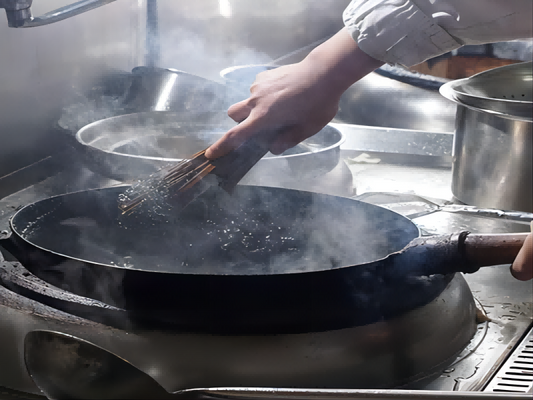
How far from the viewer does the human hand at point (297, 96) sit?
0.89 meters

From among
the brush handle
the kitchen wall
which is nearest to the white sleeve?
the brush handle

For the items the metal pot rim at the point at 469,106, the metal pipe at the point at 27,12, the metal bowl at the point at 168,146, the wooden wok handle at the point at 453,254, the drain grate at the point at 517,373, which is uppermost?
the metal pipe at the point at 27,12

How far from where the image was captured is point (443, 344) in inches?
29.9

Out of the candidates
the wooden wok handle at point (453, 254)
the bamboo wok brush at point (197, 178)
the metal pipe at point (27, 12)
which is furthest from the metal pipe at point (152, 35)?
the wooden wok handle at point (453, 254)

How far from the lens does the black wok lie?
662 millimetres

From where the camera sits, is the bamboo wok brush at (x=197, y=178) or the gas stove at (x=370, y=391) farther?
the bamboo wok brush at (x=197, y=178)

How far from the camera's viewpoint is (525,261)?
67 centimetres

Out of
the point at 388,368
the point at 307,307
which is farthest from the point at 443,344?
the point at 307,307

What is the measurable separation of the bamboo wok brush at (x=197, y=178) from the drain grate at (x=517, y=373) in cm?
45

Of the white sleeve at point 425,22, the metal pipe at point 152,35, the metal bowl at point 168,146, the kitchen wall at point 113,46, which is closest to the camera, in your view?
the white sleeve at point 425,22

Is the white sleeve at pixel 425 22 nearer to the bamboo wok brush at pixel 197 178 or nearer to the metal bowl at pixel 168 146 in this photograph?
the bamboo wok brush at pixel 197 178

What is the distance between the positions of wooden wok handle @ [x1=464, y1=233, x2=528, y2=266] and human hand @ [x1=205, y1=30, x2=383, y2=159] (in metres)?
0.32

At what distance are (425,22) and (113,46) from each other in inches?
44.2

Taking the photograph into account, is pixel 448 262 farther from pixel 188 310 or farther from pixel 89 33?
pixel 89 33
